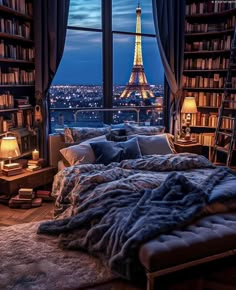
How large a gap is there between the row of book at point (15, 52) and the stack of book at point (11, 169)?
4.13 feet

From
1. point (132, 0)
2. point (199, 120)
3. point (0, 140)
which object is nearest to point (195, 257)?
point (0, 140)

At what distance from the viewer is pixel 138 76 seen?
17.6 feet

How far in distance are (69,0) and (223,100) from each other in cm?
249

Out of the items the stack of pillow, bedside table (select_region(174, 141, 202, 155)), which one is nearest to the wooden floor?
the stack of pillow

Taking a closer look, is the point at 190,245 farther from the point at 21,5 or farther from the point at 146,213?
the point at 21,5

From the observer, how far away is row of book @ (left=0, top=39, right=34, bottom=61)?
401 centimetres

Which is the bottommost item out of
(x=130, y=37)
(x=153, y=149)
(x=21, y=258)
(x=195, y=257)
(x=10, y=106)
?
(x=21, y=258)

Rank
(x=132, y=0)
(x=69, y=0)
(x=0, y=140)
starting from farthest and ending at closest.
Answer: (x=132, y=0), (x=69, y=0), (x=0, y=140)

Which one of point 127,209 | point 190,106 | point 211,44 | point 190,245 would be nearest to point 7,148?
point 127,209

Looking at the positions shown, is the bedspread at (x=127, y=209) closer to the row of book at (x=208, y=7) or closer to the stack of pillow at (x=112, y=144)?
the stack of pillow at (x=112, y=144)

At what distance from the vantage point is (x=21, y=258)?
103 inches

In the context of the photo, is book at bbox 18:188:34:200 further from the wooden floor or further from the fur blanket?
the fur blanket

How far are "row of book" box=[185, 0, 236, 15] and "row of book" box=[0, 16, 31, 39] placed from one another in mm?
2432

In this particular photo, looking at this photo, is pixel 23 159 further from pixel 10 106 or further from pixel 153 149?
pixel 153 149
